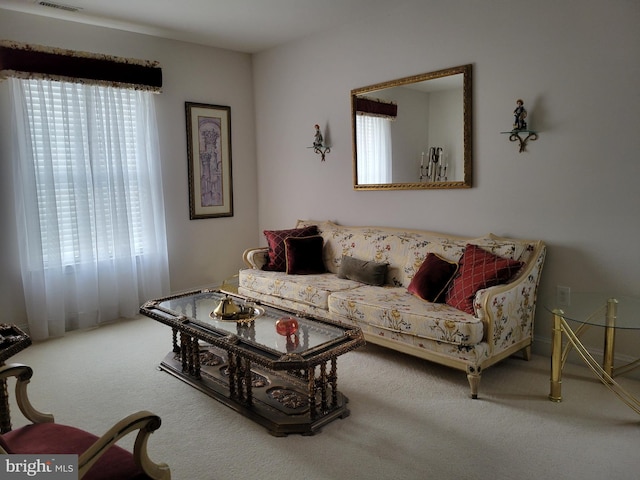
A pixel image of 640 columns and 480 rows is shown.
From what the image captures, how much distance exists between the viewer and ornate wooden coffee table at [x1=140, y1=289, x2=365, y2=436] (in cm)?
249

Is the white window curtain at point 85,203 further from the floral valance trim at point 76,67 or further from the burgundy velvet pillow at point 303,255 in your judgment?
the burgundy velvet pillow at point 303,255

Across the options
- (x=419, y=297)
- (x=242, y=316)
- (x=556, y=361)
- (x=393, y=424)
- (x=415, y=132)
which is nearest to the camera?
(x=393, y=424)

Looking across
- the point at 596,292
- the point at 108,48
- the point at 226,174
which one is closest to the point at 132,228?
the point at 226,174

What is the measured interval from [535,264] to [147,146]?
3580mm

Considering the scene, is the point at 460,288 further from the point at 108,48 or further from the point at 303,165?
the point at 108,48

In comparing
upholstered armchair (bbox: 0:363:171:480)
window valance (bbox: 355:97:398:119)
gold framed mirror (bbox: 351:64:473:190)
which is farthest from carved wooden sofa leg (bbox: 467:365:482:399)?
window valance (bbox: 355:97:398:119)

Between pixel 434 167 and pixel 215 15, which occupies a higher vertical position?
pixel 215 15

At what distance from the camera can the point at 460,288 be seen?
3.20 meters

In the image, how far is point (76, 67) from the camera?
4109 millimetres

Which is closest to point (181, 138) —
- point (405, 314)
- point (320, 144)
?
point (320, 144)

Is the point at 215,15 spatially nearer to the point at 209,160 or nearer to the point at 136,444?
the point at 209,160

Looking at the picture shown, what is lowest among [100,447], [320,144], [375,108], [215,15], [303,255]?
[100,447]

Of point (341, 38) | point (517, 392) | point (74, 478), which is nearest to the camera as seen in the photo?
point (74, 478)

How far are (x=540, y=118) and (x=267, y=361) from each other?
2.44m
